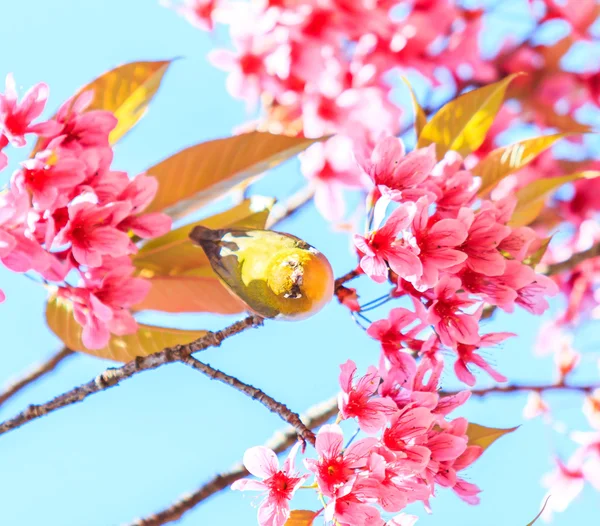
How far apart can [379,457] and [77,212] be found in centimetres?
39

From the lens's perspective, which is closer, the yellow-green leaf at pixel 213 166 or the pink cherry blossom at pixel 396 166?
the pink cherry blossom at pixel 396 166

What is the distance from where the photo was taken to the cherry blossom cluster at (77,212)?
701 mm

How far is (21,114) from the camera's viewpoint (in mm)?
737

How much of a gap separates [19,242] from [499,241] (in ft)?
1.65

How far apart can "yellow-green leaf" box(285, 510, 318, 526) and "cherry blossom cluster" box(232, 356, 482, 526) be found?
16mm

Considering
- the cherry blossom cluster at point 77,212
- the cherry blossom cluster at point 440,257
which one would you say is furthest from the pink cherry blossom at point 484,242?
the cherry blossom cluster at point 77,212

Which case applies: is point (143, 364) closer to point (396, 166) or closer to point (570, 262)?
point (396, 166)

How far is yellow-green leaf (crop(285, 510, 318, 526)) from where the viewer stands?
0.69 m

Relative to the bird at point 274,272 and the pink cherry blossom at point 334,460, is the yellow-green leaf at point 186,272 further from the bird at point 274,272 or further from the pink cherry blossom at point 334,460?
the pink cherry blossom at point 334,460

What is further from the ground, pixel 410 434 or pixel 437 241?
pixel 437 241

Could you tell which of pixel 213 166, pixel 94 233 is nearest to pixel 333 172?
pixel 213 166

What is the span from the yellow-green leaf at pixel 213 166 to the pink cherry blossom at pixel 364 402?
0.33 meters

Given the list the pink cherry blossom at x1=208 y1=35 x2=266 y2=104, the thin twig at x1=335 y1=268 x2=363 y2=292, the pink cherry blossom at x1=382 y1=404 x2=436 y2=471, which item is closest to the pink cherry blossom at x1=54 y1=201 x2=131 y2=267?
the thin twig at x1=335 y1=268 x2=363 y2=292

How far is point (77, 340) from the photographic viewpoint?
896 mm
